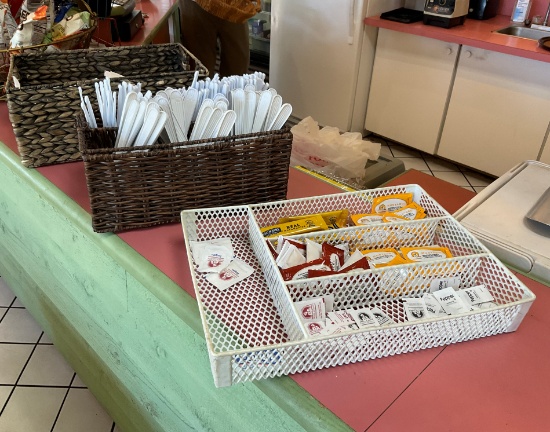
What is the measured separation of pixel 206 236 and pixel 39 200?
1.73ft

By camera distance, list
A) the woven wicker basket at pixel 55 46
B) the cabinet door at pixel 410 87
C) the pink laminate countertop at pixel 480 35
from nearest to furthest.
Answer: the woven wicker basket at pixel 55 46, the pink laminate countertop at pixel 480 35, the cabinet door at pixel 410 87

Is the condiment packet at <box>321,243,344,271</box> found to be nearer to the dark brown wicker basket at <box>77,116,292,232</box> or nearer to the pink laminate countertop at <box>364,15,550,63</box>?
the dark brown wicker basket at <box>77,116,292,232</box>

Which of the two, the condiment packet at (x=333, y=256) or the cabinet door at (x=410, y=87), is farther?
the cabinet door at (x=410, y=87)

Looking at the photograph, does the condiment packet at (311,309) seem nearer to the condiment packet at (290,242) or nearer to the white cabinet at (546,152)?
the condiment packet at (290,242)

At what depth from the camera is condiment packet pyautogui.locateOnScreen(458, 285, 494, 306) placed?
2.50 ft

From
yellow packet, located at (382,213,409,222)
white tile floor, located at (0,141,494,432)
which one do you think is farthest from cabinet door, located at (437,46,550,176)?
white tile floor, located at (0,141,494,432)

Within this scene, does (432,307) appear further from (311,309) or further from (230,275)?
(230,275)

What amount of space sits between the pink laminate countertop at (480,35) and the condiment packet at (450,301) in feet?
7.47

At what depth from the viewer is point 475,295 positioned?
0.77 metres

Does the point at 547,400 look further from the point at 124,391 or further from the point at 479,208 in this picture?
the point at 124,391

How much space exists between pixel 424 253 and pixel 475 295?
0.10 meters

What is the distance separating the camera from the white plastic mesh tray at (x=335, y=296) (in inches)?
26.6

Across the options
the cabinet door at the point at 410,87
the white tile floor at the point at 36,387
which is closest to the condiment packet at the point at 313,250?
the white tile floor at the point at 36,387

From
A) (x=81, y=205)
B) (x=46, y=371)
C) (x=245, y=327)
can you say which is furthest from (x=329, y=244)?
(x=46, y=371)
